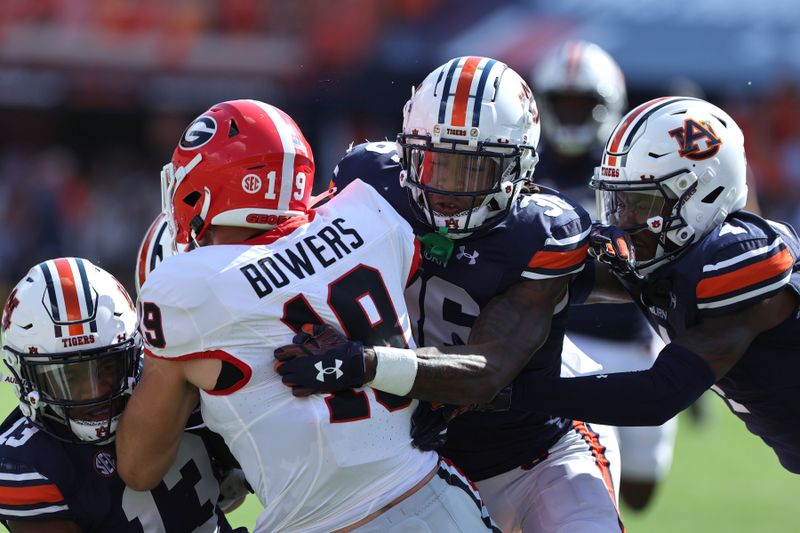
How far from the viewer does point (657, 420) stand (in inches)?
150

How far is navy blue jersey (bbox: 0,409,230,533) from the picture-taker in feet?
11.5

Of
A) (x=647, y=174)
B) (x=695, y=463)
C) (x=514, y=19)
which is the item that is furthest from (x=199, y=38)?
(x=647, y=174)

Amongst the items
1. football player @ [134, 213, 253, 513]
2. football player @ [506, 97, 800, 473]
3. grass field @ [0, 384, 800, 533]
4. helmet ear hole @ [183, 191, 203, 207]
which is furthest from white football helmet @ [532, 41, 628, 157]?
helmet ear hole @ [183, 191, 203, 207]

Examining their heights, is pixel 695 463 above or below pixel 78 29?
below

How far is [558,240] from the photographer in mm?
3814

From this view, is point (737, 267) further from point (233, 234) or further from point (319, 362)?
point (233, 234)

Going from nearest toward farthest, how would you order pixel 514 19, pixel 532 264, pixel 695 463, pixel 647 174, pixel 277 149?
pixel 277 149 → pixel 532 264 → pixel 647 174 → pixel 695 463 → pixel 514 19

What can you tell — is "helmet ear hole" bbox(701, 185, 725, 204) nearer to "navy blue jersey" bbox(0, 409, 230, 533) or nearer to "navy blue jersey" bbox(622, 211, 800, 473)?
"navy blue jersey" bbox(622, 211, 800, 473)

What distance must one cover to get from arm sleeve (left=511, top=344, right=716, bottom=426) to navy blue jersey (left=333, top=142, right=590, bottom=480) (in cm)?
19

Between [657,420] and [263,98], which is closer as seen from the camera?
[657,420]

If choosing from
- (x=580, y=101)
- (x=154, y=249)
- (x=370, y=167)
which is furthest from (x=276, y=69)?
(x=370, y=167)

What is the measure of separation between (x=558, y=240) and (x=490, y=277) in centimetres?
25

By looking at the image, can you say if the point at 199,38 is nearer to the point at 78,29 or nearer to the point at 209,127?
the point at 78,29

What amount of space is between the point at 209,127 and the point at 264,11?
694 inches
